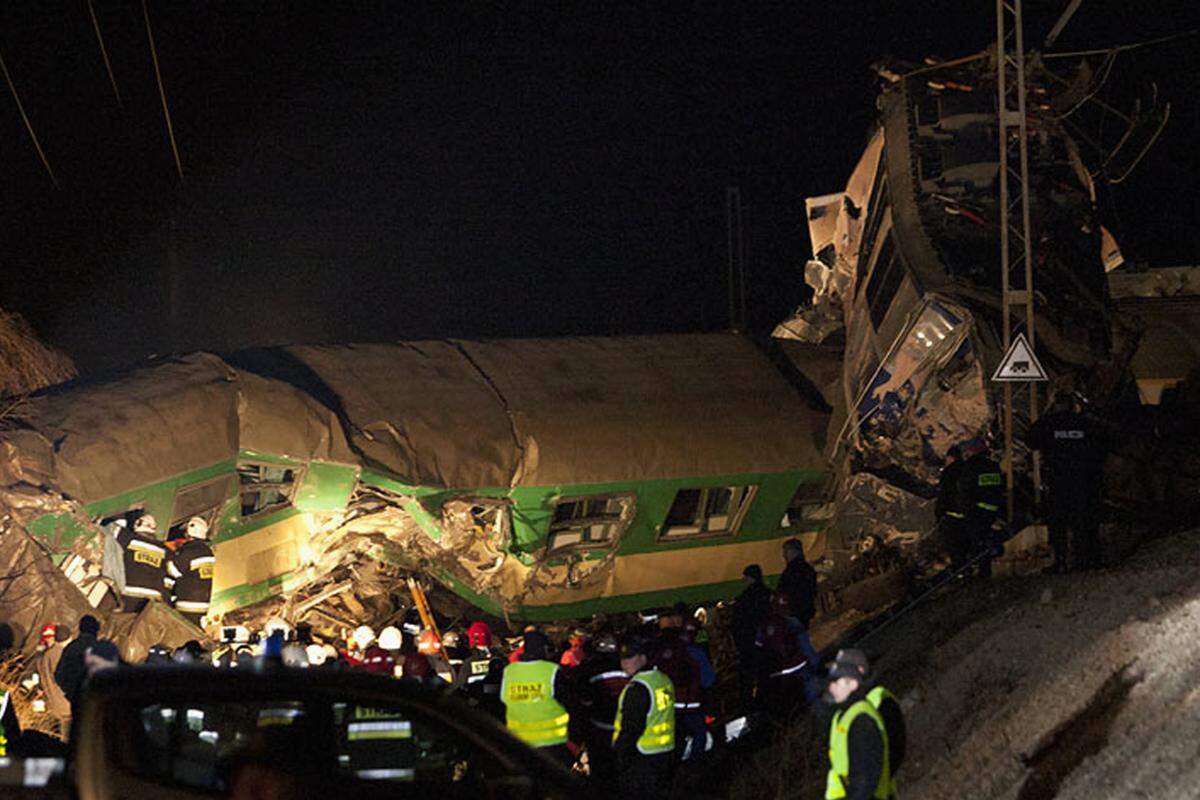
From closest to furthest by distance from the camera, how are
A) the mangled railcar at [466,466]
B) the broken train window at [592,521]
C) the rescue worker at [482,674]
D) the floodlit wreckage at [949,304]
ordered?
the rescue worker at [482,674]
the mangled railcar at [466,466]
the floodlit wreckage at [949,304]
the broken train window at [592,521]

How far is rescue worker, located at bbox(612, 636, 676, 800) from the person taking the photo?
9383 millimetres

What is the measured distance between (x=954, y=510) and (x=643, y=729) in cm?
545

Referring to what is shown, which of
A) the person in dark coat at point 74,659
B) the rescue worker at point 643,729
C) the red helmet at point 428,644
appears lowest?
the red helmet at point 428,644

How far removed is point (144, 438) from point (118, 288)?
22.9m

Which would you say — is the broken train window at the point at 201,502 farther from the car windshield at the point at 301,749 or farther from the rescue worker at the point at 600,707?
the car windshield at the point at 301,749

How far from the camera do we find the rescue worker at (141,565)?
13.5 metres

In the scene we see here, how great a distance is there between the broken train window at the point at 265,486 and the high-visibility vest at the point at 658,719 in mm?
7013

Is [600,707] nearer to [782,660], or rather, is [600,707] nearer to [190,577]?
[782,660]

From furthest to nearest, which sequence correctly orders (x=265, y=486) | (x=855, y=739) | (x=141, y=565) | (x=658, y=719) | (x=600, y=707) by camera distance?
(x=265, y=486)
(x=141, y=565)
(x=600, y=707)
(x=658, y=719)
(x=855, y=739)

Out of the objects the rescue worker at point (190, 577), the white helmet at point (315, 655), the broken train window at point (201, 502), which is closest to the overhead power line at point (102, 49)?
the broken train window at point (201, 502)

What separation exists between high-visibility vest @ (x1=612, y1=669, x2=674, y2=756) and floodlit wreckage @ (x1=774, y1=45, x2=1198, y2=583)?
606 centimetres

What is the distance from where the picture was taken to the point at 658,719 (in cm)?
960

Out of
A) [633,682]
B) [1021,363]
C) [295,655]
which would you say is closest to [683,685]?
[633,682]

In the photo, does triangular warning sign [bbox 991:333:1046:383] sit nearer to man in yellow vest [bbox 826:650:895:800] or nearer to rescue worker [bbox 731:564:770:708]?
rescue worker [bbox 731:564:770:708]
